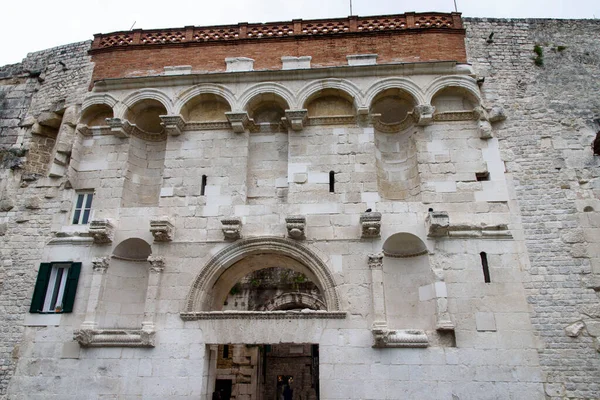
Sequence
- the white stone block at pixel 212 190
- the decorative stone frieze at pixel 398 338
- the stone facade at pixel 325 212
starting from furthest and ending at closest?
the white stone block at pixel 212 190 → the stone facade at pixel 325 212 → the decorative stone frieze at pixel 398 338

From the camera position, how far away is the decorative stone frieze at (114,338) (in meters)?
8.23

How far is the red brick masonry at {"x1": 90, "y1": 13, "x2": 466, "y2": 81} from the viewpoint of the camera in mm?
10523

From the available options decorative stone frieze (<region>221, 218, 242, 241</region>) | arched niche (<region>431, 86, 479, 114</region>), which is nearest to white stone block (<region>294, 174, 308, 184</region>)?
decorative stone frieze (<region>221, 218, 242, 241</region>)

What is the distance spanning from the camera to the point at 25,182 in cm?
1009

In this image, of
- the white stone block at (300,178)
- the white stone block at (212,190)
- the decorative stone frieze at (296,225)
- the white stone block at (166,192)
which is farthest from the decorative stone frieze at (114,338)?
the white stone block at (300,178)

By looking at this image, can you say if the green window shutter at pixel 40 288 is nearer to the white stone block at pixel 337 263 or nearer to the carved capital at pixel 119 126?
the carved capital at pixel 119 126

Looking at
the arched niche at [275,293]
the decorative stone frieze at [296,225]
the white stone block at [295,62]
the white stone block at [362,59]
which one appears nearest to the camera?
the decorative stone frieze at [296,225]

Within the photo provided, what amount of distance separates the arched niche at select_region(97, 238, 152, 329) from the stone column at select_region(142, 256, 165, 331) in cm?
61

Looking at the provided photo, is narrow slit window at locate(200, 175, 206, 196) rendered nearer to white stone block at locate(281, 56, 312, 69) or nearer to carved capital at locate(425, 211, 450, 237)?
white stone block at locate(281, 56, 312, 69)

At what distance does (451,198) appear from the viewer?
29.4ft

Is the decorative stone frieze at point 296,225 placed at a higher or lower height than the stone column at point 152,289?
higher

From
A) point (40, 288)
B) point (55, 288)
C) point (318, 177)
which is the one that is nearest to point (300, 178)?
point (318, 177)

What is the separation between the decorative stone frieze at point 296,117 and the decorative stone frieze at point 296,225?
7.33 feet

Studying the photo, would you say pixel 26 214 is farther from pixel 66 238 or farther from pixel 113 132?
→ pixel 113 132
